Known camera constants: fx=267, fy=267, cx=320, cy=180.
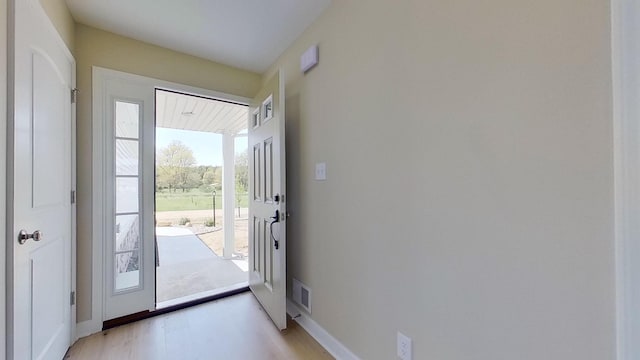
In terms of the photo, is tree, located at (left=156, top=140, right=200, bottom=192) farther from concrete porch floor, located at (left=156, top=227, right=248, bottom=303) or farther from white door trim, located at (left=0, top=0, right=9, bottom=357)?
white door trim, located at (left=0, top=0, right=9, bottom=357)

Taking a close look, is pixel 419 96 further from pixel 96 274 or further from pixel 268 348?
pixel 96 274

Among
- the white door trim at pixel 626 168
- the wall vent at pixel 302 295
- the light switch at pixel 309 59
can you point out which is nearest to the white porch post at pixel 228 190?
the wall vent at pixel 302 295

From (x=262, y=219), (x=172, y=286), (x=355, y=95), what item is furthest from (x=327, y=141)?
(x=172, y=286)

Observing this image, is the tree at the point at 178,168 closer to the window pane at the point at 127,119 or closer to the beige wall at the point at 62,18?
the window pane at the point at 127,119

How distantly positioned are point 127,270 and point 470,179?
266 cm

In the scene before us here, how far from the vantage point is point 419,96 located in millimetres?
1277

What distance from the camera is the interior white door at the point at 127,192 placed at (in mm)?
2146

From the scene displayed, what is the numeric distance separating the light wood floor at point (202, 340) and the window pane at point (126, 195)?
38.0 inches

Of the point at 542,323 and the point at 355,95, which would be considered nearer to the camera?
the point at 542,323

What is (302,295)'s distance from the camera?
2.21m

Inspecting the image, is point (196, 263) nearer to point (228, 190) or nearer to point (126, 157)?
point (228, 190)

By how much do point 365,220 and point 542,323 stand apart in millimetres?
896

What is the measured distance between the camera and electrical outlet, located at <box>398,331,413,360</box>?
A: 1330mm

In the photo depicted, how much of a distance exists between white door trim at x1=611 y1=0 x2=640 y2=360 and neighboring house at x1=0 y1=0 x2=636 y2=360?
0.02m
